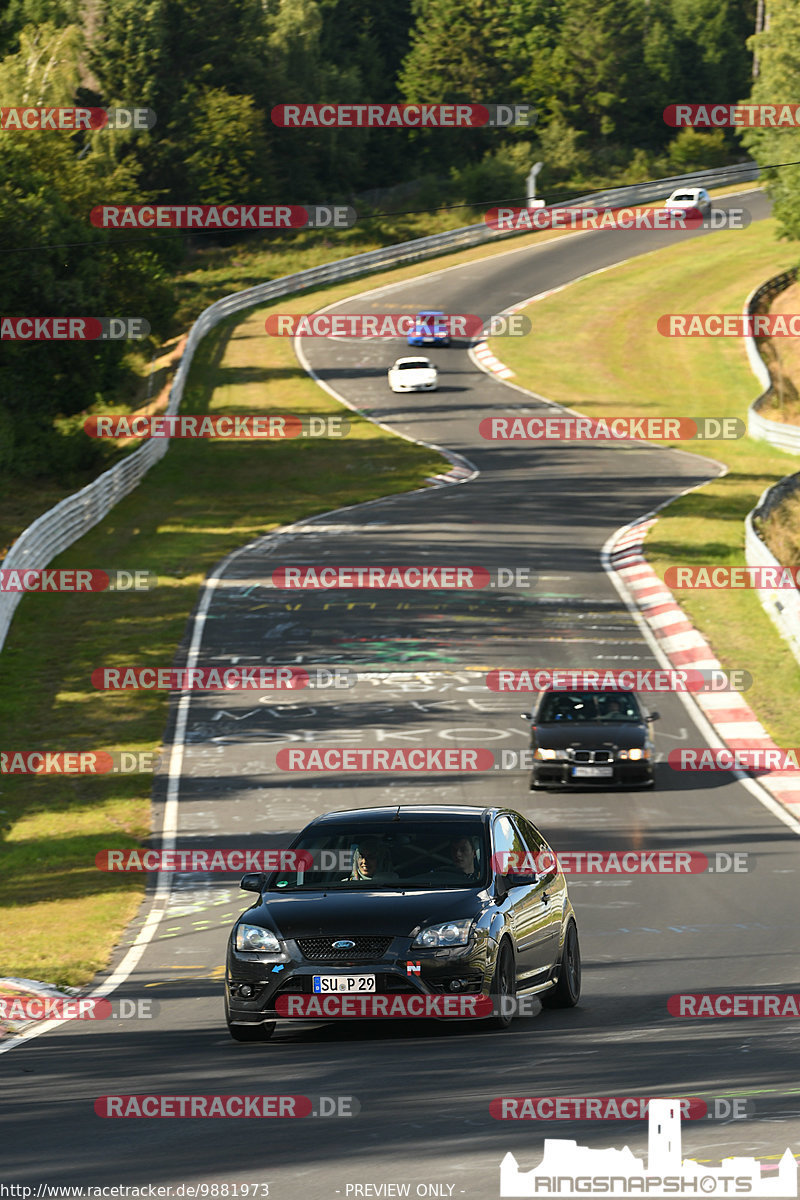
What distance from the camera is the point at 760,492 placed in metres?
47.7

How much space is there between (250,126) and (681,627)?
67396 mm

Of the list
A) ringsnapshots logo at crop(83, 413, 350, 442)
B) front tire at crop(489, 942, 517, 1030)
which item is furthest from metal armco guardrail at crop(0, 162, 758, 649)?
front tire at crop(489, 942, 517, 1030)

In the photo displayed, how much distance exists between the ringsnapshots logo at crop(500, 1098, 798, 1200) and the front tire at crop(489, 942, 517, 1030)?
345cm

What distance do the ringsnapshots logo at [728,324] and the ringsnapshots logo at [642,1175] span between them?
217 feet

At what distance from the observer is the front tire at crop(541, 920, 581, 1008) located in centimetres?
1228

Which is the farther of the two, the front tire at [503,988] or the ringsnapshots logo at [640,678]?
the ringsnapshots logo at [640,678]

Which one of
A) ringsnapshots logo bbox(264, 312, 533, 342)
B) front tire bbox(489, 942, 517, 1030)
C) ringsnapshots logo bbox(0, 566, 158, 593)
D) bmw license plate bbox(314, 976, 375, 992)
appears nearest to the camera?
bmw license plate bbox(314, 976, 375, 992)

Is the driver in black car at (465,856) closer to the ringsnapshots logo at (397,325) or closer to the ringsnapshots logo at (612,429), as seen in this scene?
the ringsnapshots logo at (612,429)

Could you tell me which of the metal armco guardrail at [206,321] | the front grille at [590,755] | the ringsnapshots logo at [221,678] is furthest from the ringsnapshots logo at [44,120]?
the front grille at [590,755]

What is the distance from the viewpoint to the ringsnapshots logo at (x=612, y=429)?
5706 cm

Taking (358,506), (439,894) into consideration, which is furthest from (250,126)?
(439,894)

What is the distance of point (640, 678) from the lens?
96.2 ft

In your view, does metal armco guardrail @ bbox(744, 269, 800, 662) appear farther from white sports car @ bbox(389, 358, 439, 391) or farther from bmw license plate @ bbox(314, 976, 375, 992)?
bmw license plate @ bbox(314, 976, 375, 992)

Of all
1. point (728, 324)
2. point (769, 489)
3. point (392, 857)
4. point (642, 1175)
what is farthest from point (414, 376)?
point (642, 1175)
